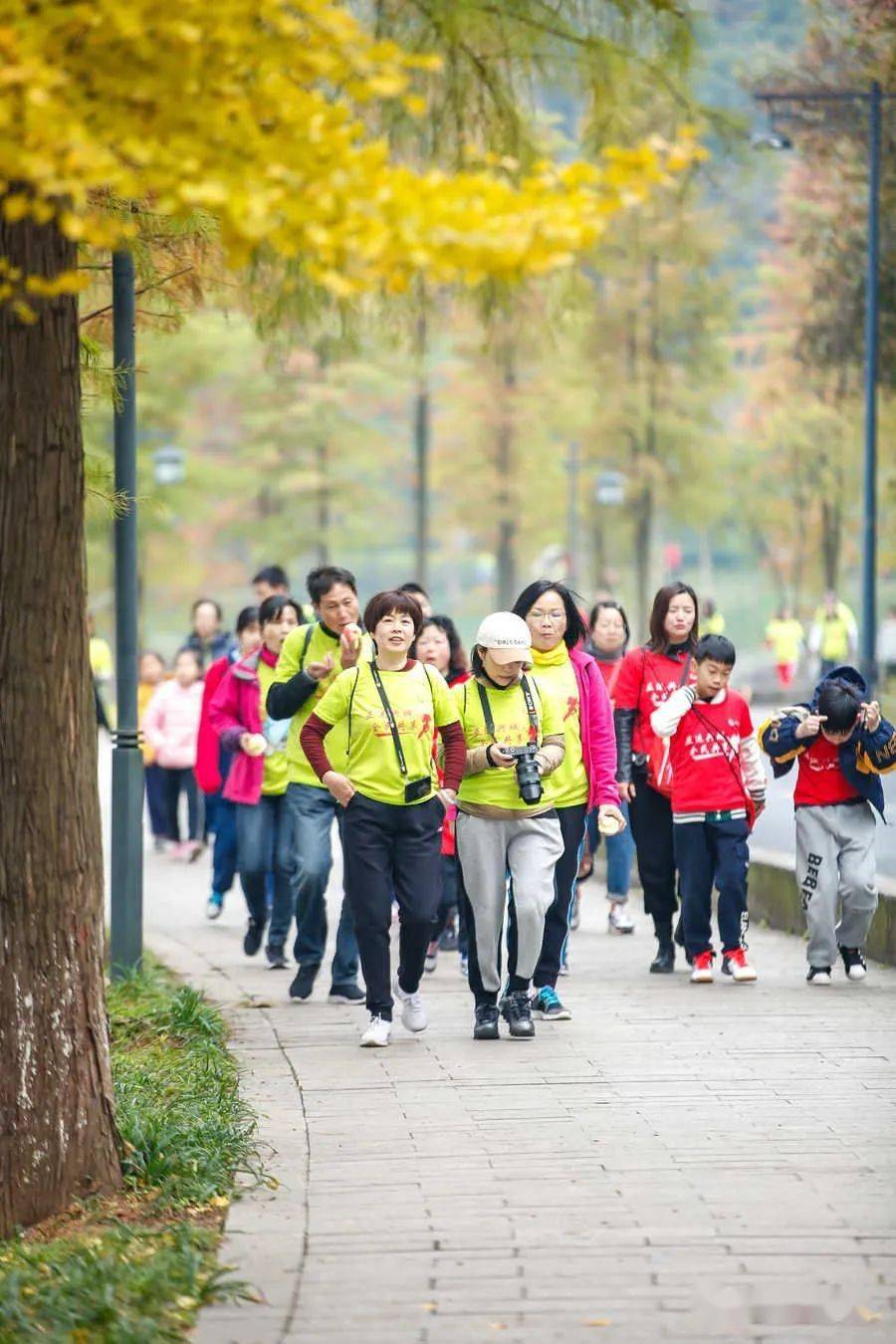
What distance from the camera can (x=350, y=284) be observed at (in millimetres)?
4527

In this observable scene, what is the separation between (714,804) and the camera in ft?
34.7

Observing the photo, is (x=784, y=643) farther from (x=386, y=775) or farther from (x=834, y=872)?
(x=386, y=775)

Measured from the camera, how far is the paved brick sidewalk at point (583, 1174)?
5.29m

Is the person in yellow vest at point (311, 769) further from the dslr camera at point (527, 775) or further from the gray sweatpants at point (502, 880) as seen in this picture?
the dslr camera at point (527, 775)

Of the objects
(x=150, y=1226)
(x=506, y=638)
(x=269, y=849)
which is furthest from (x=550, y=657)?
(x=150, y=1226)

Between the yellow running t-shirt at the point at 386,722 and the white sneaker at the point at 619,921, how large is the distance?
408cm

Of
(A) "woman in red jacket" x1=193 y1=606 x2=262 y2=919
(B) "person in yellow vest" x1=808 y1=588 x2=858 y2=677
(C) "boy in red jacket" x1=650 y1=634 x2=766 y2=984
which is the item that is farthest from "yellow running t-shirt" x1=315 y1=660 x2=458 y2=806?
(B) "person in yellow vest" x1=808 y1=588 x2=858 y2=677

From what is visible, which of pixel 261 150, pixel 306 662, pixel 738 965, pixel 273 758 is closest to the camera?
pixel 261 150

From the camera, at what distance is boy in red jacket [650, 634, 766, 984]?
10523mm

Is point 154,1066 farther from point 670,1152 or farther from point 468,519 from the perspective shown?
point 468,519

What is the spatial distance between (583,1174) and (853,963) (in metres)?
4.24

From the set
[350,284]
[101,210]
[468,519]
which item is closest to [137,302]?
[101,210]

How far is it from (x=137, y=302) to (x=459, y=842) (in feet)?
9.56

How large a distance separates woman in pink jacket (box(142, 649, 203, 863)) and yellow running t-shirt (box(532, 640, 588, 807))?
7618 mm
